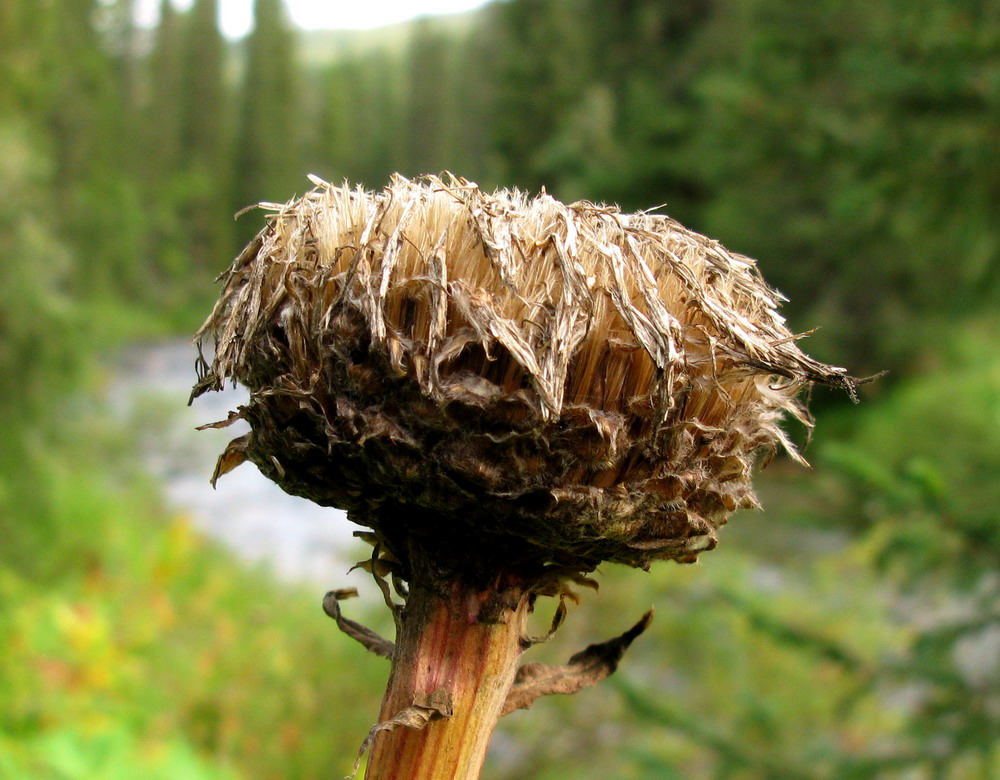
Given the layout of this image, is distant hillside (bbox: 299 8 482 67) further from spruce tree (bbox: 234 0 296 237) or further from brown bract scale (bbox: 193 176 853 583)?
brown bract scale (bbox: 193 176 853 583)

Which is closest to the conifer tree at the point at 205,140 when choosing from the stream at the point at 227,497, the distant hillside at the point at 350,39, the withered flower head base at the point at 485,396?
the stream at the point at 227,497

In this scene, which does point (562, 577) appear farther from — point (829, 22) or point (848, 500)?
point (829, 22)

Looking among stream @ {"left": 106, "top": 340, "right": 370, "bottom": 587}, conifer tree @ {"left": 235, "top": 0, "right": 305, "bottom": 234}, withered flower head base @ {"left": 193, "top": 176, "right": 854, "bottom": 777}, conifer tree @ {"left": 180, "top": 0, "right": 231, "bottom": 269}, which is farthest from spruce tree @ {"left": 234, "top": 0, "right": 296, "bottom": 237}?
withered flower head base @ {"left": 193, "top": 176, "right": 854, "bottom": 777}

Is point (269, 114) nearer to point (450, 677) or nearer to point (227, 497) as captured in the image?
point (227, 497)

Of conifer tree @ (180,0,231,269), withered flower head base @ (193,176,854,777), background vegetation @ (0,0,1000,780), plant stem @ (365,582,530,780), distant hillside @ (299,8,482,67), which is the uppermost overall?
distant hillside @ (299,8,482,67)

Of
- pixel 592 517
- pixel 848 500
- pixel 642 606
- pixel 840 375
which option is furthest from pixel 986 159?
pixel 642 606

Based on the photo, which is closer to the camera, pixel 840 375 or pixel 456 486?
pixel 456 486

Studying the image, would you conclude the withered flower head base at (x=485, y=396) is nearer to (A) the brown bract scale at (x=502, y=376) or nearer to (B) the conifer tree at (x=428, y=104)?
(A) the brown bract scale at (x=502, y=376)
